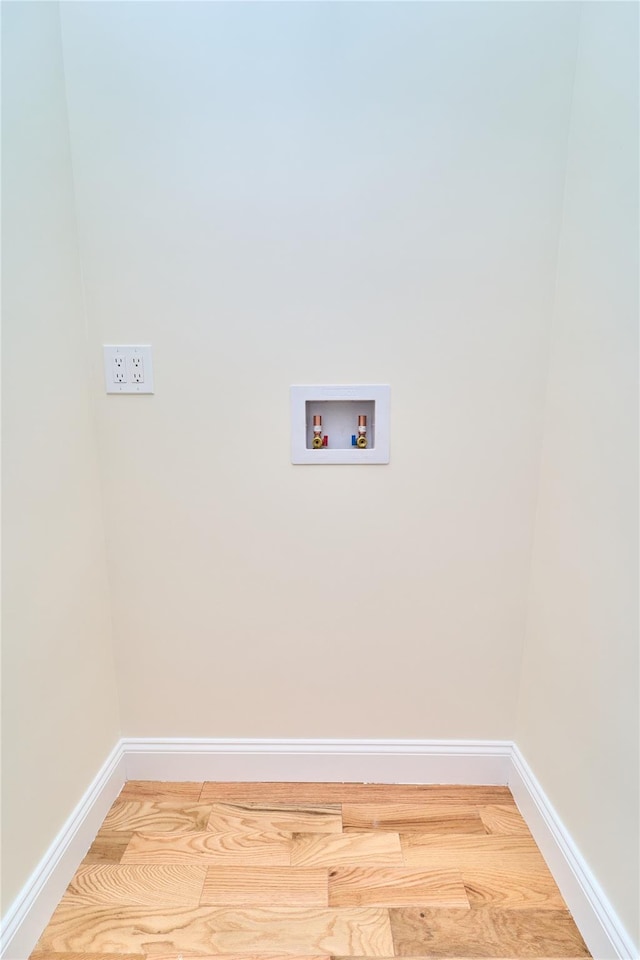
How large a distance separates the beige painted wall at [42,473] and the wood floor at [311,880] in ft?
0.66

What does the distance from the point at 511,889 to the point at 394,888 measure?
276 mm

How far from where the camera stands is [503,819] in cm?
132

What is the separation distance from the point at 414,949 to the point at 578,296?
1.48 metres

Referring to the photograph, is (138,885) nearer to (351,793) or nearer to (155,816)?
(155,816)

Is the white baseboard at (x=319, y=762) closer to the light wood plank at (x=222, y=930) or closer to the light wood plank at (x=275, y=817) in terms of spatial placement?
A: the light wood plank at (x=275, y=817)

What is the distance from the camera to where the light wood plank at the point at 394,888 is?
1.10m

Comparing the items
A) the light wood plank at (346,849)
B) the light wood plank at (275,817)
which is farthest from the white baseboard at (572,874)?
the light wood plank at (275,817)

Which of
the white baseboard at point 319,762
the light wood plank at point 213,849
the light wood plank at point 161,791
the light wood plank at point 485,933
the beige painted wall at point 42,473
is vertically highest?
the beige painted wall at point 42,473

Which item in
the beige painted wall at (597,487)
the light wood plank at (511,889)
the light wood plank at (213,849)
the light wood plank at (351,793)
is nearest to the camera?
the beige painted wall at (597,487)

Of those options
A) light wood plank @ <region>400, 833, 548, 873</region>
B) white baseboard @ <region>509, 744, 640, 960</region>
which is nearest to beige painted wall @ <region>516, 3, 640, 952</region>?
white baseboard @ <region>509, 744, 640, 960</region>

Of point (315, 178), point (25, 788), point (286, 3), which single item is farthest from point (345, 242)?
point (25, 788)

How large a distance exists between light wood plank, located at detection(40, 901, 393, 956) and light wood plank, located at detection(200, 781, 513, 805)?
31cm

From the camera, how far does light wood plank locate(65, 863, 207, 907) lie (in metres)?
1.11

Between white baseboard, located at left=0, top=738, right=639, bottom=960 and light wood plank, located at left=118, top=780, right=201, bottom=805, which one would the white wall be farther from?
light wood plank, located at left=118, top=780, right=201, bottom=805
